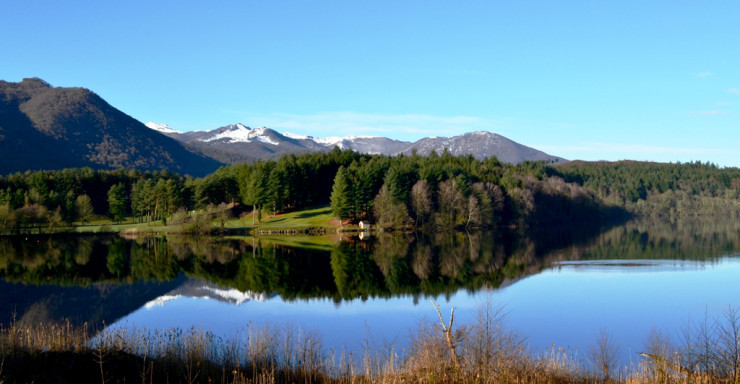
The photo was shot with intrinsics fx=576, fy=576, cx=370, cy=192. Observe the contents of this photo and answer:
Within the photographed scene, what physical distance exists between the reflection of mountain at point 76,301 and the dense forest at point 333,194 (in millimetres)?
53308

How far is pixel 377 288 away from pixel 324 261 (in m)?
15.3

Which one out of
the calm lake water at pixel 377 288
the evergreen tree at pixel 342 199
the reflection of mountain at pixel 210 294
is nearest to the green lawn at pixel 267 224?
the evergreen tree at pixel 342 199

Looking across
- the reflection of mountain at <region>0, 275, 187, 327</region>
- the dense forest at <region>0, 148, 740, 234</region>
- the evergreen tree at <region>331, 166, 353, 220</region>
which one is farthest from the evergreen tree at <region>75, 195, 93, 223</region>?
the reflection of mountain at <region>0, 275, 187, 327</region>

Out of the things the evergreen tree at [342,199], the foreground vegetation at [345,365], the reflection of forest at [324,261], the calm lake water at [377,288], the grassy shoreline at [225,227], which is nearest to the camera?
the foreground vegetation at [345,365]

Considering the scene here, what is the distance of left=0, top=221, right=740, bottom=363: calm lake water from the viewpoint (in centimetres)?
2528

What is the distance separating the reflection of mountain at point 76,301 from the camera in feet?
89.2

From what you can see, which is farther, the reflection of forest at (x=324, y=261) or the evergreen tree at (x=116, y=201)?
the evergreen tree at (x=116, y=201)

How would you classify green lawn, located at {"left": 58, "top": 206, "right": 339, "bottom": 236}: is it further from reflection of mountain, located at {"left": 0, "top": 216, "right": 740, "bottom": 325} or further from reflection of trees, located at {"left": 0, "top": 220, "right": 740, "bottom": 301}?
reflection of mountain, located at {"left": 0, "top": 216, "right": 740, "bottom": 325}

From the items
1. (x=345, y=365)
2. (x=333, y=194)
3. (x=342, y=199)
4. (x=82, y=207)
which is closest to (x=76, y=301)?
(x=345, y=365)

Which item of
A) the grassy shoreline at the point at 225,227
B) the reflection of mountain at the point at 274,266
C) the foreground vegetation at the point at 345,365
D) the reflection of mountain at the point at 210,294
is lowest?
the reflection of mountain at the point at 210,294

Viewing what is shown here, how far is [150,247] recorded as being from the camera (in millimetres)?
67250

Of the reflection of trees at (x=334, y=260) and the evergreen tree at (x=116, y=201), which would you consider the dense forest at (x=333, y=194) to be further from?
the reflection of trees at (x=334, y=260)

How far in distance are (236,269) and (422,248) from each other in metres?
23.7

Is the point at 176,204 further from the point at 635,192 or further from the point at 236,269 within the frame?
the point at 635,192
